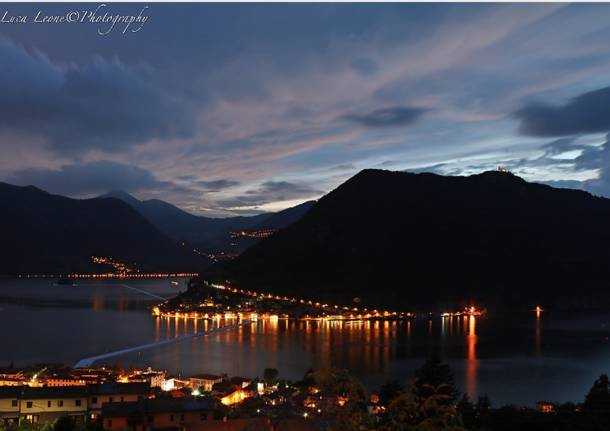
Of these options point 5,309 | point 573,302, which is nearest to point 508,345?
point 573,302

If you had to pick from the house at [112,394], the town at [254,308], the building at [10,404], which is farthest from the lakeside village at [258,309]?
the building at [10,404]

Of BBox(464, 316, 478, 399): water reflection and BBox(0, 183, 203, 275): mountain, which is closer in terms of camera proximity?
BBox(464, 316, 478, 399): water reflection

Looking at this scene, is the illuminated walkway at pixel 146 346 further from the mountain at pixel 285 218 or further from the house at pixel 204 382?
the mountain at pixel 285 218

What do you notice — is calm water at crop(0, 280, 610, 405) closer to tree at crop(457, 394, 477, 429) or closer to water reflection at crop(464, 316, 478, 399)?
water reflection at crop(464, 316, 478, 399)

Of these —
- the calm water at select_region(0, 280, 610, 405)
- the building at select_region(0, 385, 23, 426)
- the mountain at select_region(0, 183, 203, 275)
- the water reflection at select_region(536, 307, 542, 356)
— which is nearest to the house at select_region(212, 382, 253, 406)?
the building at select_region(0, 385, 23, 426)

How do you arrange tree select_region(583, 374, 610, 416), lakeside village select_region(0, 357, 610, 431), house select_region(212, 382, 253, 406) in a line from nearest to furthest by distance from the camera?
1. lakeside village select_region(0, 357, 610, 431)
2. tree select_region(583, 374, 610, 416)
3. house select_region(212, 382, 253, 406)
